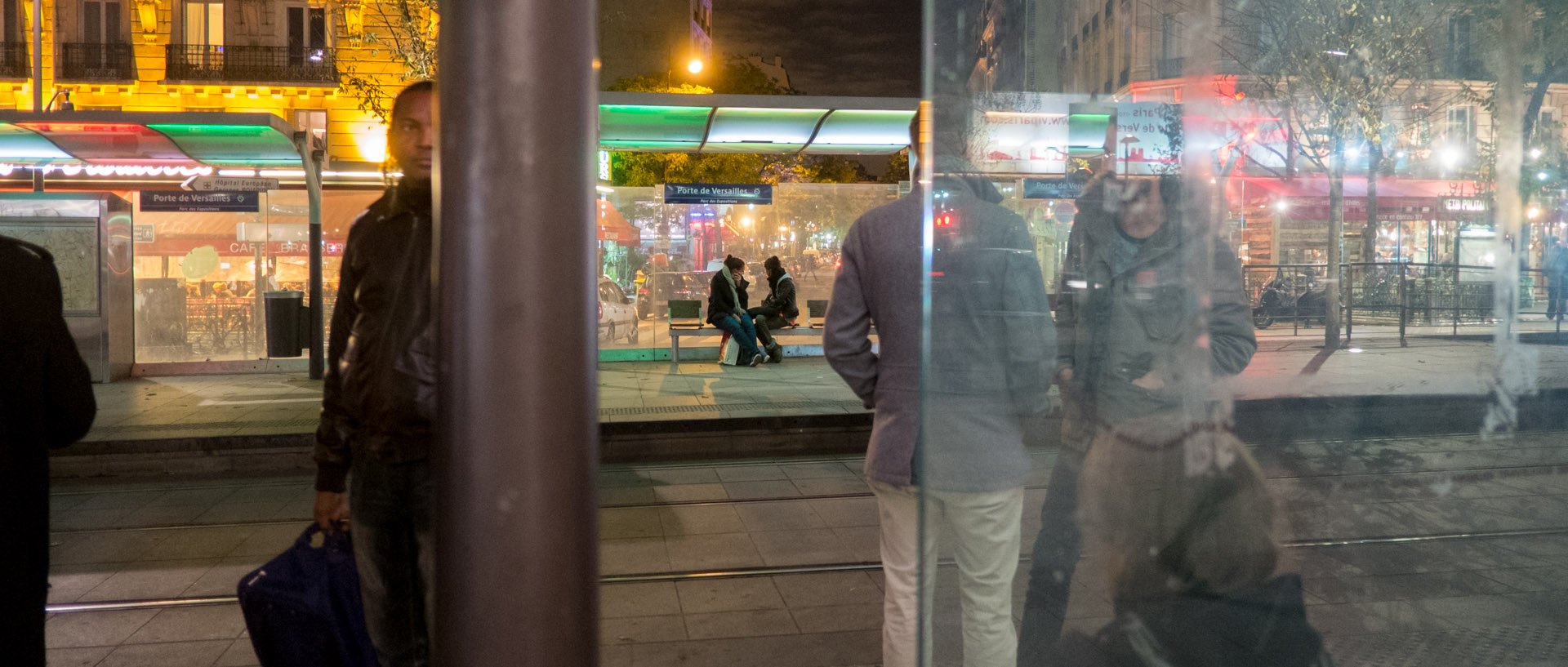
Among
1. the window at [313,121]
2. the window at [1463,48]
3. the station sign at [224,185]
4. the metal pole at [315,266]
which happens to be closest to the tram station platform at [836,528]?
the window at [1463,48]

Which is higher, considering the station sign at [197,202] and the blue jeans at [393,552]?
the station sign at [197,202]

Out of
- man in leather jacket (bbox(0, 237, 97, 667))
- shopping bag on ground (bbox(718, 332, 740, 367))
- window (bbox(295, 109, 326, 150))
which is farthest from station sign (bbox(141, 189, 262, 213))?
man in leather jacket (bbox(0, 237, 97, 667))

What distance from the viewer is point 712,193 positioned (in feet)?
49.5

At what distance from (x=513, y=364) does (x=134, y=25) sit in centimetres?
2817

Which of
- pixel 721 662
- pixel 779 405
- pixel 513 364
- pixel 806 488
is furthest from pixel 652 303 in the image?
pixel 513 364

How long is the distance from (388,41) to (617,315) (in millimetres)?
11596

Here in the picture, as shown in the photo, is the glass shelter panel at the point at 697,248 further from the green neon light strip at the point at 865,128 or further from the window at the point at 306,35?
the window at the point at 306,35

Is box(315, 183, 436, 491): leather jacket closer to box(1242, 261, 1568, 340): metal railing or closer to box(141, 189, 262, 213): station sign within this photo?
box(1242, 261, 1568, 340): metal railing

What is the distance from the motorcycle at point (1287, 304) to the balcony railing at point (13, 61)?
95.1 feet

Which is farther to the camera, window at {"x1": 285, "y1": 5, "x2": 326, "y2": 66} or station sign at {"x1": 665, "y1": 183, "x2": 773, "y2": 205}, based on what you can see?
window at {"x1": 285, "y1": 5, "x2": 326, "y2": 66}

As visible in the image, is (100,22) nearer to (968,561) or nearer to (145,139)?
(145,139)

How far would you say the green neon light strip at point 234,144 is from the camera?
1206 cm

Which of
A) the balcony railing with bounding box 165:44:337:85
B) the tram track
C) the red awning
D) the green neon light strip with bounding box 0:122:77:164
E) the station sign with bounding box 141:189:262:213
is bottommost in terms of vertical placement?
the tram track

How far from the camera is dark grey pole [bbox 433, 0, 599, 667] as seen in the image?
1240mm
